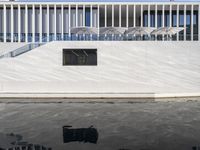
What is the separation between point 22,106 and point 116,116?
27.5 ft

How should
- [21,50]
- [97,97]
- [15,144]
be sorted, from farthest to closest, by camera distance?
[21,50] → [97,97] → [15,144]

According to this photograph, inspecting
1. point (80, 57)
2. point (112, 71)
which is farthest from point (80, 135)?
point (80, 57)

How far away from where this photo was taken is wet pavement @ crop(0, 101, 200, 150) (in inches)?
592

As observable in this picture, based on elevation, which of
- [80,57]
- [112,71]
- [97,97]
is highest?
[80,57]

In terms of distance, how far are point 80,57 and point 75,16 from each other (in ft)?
29.0

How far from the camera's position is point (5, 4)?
127 ft

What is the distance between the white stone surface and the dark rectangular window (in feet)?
1.68

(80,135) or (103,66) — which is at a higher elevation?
(103,66)

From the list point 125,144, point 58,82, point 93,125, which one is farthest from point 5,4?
point 125,144

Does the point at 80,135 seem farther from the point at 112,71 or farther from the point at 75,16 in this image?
the point at 75,16

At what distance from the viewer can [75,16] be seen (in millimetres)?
40031

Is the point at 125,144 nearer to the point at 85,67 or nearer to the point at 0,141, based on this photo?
the point at 0,141

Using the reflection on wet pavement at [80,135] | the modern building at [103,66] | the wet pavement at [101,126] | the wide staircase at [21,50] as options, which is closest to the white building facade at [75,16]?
the wide staircase at [21,50]

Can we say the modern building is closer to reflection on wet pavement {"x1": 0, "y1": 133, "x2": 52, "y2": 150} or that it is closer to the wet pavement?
the wet pavement
